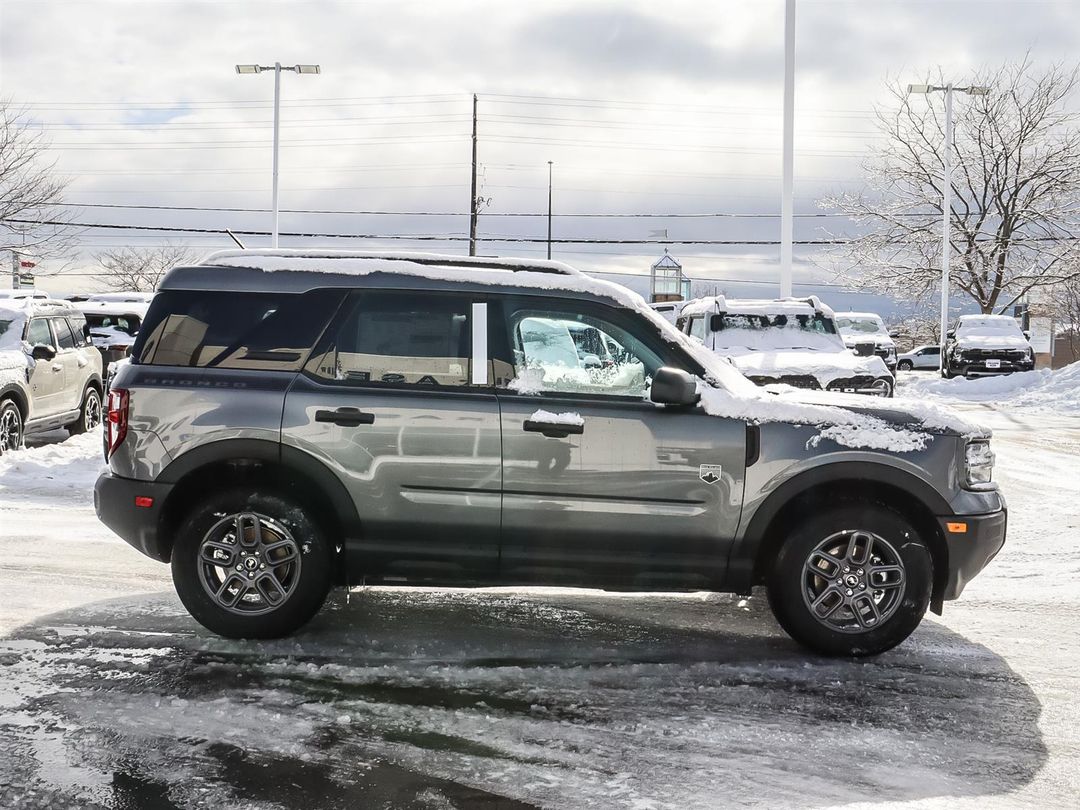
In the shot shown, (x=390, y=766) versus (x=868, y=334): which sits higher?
(x=868, y=334)

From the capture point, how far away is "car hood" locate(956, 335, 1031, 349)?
1187 inches

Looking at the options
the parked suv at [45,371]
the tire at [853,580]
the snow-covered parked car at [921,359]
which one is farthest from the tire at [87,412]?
the snow-covered parked car at [921,359]

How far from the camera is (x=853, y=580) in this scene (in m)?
5.05

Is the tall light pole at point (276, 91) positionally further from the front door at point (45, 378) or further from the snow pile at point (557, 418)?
the snow pile at point (557, 418)

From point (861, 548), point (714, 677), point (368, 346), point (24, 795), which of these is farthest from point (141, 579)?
point (861, 548)

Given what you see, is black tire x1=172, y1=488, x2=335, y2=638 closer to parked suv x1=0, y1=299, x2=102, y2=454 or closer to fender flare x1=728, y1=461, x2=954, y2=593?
fender flare x1=728, y1=461, x2=954, y2=593

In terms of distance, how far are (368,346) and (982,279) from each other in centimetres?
4231

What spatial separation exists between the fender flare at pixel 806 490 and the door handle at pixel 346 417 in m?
1.91

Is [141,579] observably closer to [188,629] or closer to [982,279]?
[188,629]

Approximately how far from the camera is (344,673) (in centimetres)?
477

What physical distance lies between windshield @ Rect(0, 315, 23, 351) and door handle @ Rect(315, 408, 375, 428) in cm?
884

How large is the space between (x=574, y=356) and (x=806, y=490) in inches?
52.2

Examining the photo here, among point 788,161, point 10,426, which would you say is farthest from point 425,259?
point 788,161

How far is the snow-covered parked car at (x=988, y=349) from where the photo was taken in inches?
1183
